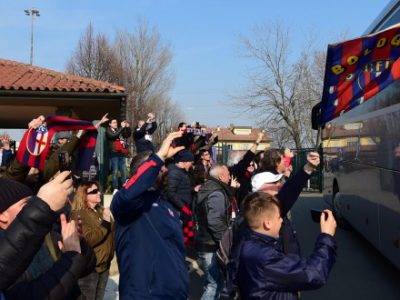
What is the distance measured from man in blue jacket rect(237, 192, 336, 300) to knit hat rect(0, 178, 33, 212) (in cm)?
143

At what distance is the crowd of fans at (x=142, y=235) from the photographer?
2.08 meters

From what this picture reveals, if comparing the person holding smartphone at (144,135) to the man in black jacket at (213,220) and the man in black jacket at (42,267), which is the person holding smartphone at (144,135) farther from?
the man in black jacket at (42,267)

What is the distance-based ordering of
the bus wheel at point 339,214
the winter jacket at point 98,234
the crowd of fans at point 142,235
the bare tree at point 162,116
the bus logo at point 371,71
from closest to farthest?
the crowd of fans at point 142,235
the bus logo at point 371,71
the winter jacket at point 98,234
the bus wheel at point 339,214
the bare tree at point 162,116

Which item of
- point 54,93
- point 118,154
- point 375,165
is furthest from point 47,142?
point 54,93

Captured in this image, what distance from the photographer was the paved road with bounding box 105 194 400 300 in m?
6.67

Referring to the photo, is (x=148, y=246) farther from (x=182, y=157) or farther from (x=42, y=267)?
(x=182, y=157)

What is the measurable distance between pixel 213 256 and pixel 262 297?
8.27ft

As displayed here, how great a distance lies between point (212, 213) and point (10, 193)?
3123mm

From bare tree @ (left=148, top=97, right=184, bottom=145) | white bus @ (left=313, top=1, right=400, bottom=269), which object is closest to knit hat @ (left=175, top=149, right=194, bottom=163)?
white bus @ (left=313, top=1, right=400, bottom=269)

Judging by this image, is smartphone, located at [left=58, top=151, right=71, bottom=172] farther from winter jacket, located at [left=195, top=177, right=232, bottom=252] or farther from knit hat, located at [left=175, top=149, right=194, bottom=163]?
knit hat, located at [left=175, top=149, right=194, bottom=163]

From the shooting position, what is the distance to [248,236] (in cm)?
326

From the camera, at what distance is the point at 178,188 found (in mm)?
7207

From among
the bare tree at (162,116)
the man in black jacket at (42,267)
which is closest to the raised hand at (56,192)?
the man in black jacket at (42,267)

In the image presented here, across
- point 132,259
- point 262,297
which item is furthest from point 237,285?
point 132,259
